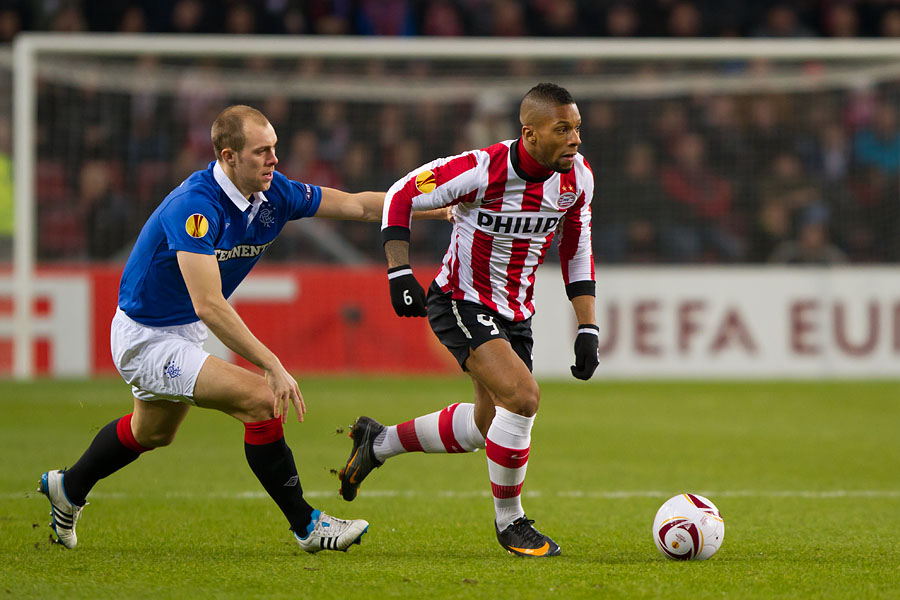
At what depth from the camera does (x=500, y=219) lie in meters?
5.26

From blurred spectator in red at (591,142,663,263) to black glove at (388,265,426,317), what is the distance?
32.7 feet

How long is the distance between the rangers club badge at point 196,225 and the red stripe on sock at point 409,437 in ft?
5.05

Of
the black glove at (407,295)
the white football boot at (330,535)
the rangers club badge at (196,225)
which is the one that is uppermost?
the rangers club badge at (196,225)

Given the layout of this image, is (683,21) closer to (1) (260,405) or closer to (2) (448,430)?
(2) (448,430)

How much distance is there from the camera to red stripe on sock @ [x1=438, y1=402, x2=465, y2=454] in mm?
5672

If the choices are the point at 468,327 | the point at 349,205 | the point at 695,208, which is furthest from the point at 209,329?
the point at 695,208

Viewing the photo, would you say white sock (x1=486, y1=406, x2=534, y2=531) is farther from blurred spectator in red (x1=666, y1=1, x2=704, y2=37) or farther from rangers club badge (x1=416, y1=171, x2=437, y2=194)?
blurred spectator in red (x1=666, y1=1, x2=704, y2=37)

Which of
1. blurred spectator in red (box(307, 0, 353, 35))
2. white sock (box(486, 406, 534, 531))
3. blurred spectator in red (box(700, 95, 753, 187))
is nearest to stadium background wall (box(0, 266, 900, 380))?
blurred spectator in red (box(700, 95, 753, 187))

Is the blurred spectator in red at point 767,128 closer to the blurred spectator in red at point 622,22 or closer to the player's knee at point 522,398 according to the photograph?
the blurred spectator in red at point 622,22

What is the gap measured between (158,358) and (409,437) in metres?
1.38

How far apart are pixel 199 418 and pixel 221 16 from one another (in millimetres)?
7164

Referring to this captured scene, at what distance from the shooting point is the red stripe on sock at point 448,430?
18.6ft

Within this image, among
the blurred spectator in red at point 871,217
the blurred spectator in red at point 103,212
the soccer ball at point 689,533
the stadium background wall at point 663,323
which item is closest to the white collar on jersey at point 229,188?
the soccer ball at point 689,533

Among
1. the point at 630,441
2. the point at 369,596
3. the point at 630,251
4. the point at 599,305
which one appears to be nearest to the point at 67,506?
the point at 369,596
